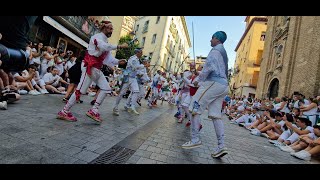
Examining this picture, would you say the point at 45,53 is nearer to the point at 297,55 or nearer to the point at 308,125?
the point at 308,125

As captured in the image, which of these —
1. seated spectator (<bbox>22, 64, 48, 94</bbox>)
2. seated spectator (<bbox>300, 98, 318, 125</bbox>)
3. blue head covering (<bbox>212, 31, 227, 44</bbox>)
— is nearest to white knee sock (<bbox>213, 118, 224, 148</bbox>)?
blue head covering (<bbox>212, 31, 227, 44</bbox>)

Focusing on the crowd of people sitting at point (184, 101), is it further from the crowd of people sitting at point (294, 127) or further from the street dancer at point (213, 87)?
the street dancer at point (213, 87)

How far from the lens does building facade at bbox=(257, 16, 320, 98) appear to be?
15.1 metres

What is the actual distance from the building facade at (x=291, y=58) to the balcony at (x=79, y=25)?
583 inches

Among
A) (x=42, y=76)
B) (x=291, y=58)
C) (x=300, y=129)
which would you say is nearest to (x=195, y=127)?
(x=300, y=129)

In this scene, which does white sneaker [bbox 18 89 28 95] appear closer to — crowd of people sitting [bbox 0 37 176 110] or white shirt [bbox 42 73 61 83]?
crowd of people sitting [bbox 0 37 176 110]

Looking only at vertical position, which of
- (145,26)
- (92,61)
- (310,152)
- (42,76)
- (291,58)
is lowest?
(310,152)

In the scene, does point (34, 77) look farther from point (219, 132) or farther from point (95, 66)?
point (219, 132)

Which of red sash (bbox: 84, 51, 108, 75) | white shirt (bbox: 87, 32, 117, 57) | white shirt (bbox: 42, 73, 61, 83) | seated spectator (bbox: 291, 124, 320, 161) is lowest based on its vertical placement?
seated spectator (bbox: 291, 124, 320, 161)

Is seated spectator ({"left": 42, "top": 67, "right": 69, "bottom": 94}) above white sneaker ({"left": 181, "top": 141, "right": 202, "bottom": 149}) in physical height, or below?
above

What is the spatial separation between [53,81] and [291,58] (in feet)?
53.4

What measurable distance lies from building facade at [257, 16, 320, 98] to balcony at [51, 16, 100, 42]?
14.8 m

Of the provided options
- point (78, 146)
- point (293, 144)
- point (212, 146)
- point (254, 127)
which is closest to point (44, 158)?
point (78, 146)

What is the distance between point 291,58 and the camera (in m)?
18.4
